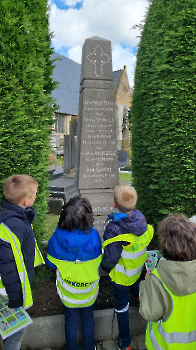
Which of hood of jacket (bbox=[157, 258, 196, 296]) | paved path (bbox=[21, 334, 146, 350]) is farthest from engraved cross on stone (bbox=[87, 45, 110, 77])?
paved path (bbox=[21, 334, 146, 350])

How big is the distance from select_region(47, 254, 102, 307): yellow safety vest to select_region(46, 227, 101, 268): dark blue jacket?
0.05 meters

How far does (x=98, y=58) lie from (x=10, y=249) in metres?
3.24

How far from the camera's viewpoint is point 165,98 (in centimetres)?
339

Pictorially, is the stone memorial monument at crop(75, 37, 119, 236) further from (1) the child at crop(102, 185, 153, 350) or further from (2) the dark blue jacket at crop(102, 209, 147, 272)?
(2) the dark blue jacket at crop(102, 209, 147, 272)

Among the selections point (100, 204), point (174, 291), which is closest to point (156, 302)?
point (174, 291)

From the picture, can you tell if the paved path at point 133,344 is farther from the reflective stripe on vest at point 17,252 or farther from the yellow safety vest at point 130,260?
the reflective stripe on vest at point 17,252

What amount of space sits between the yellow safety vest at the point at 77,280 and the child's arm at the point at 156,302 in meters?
0.66

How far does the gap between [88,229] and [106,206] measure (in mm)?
2024

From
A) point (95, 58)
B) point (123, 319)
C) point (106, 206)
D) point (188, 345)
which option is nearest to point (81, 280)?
point (123, 319)

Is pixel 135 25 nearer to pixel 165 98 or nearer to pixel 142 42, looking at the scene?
pixel 142 42

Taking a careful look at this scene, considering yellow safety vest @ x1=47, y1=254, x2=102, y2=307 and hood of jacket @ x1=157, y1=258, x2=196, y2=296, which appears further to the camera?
yellow safety vest @ x1=47, y1=254, x2=102, y2=307

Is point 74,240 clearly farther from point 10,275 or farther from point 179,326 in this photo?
point 179,326

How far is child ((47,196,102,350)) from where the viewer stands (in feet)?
6.67

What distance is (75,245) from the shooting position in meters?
2.02
